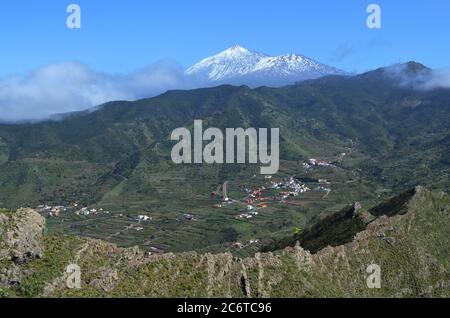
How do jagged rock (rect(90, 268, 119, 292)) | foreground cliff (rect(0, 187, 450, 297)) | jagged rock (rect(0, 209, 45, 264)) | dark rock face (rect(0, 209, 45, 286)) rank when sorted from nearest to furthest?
dark rock face (rect(0, 209, 45, 286))
jagged rock (rect(90, 268, 119, 292))
foreground cliff (rect(0, 187, 450, 297))
jagged rock (rect(0, 209, 45, 264))

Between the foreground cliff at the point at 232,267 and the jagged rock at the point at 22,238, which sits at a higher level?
the jagged rock at the point at 22,238

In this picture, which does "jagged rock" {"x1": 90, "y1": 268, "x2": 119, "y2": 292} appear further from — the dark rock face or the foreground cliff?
the dark rock face

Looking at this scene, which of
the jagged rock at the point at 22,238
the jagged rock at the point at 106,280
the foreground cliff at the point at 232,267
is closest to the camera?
the jagged rock at the point at 106,280

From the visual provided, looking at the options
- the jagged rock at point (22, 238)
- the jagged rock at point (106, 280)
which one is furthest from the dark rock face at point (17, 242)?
the jagged rock at point (106, 280)

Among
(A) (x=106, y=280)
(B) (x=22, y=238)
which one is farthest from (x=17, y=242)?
(A) (x=106, y=280)

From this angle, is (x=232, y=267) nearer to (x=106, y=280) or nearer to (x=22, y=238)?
(x=106, y=280)

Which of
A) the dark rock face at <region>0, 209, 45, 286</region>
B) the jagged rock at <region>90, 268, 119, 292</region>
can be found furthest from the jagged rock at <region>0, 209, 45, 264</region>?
the jagged rock at <region>90, 268, 119, 292</region>

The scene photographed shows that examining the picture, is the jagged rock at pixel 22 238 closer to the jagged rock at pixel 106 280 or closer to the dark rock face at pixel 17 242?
the dark rock face at pixel 17 242

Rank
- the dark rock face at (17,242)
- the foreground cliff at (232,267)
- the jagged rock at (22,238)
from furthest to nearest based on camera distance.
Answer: the jagged rock at (22,238) < the foreground cliff at (232,267) < the dark rock face at (17,242)
